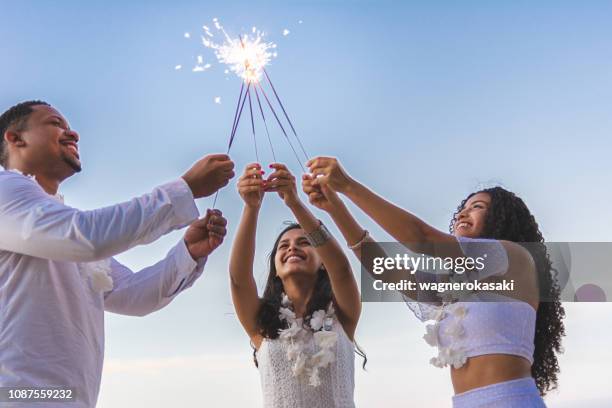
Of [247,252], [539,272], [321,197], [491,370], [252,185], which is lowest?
[491,370]

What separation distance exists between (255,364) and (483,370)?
178 centimetres

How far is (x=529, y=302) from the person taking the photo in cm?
390

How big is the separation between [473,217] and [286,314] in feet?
4.68

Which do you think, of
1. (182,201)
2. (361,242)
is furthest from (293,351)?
(182,201)

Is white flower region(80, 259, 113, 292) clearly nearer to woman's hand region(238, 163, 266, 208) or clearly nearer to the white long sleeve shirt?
the white long sleeve shirt

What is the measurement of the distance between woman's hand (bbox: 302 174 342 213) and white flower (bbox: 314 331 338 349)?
0.80m

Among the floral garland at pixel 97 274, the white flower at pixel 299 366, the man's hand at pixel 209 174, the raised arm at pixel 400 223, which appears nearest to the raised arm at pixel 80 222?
the man's hand at pixel 209 174

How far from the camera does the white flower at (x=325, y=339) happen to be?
4605 mm

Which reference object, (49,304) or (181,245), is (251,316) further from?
(49,304)

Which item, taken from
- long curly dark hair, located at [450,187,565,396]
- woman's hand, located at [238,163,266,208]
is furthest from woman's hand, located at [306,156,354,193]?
long curly dark hair, located at [450,187,565,396]

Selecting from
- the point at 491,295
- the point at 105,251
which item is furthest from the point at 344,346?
the point at 105,251

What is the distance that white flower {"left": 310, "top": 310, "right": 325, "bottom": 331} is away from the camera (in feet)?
15.5

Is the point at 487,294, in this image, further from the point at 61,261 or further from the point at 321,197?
the point at 61,261

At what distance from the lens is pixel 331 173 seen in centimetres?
410
